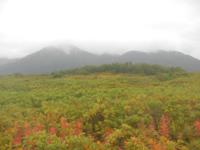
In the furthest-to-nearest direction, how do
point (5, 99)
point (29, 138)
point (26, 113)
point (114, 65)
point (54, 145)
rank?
point (114, 65), point (5, 99), point (26, 113), point (29, 138), point (54, 145)

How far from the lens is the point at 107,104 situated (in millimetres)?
22109

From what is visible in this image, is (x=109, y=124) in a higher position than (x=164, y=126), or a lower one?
lower

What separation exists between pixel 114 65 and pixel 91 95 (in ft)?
163

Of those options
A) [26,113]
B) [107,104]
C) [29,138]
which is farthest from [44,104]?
[29,138]

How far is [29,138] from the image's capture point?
12352 millimetres

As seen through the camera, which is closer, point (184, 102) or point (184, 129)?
point (184, 129)

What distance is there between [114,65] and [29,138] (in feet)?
216

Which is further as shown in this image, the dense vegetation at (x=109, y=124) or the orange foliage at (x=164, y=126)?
the orange foliage at (x=164, y=126)

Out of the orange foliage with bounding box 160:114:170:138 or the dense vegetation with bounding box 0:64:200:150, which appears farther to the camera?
the orange foliage with bounding box 160:114:170:138

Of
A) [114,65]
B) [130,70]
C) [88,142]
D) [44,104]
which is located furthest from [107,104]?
[114,65]

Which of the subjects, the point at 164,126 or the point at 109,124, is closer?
the point at 164,126

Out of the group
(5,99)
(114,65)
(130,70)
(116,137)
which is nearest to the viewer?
(116,137)

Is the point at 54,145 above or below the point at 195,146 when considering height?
above

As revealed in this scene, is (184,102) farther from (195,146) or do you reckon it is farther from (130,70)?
(130,70)
